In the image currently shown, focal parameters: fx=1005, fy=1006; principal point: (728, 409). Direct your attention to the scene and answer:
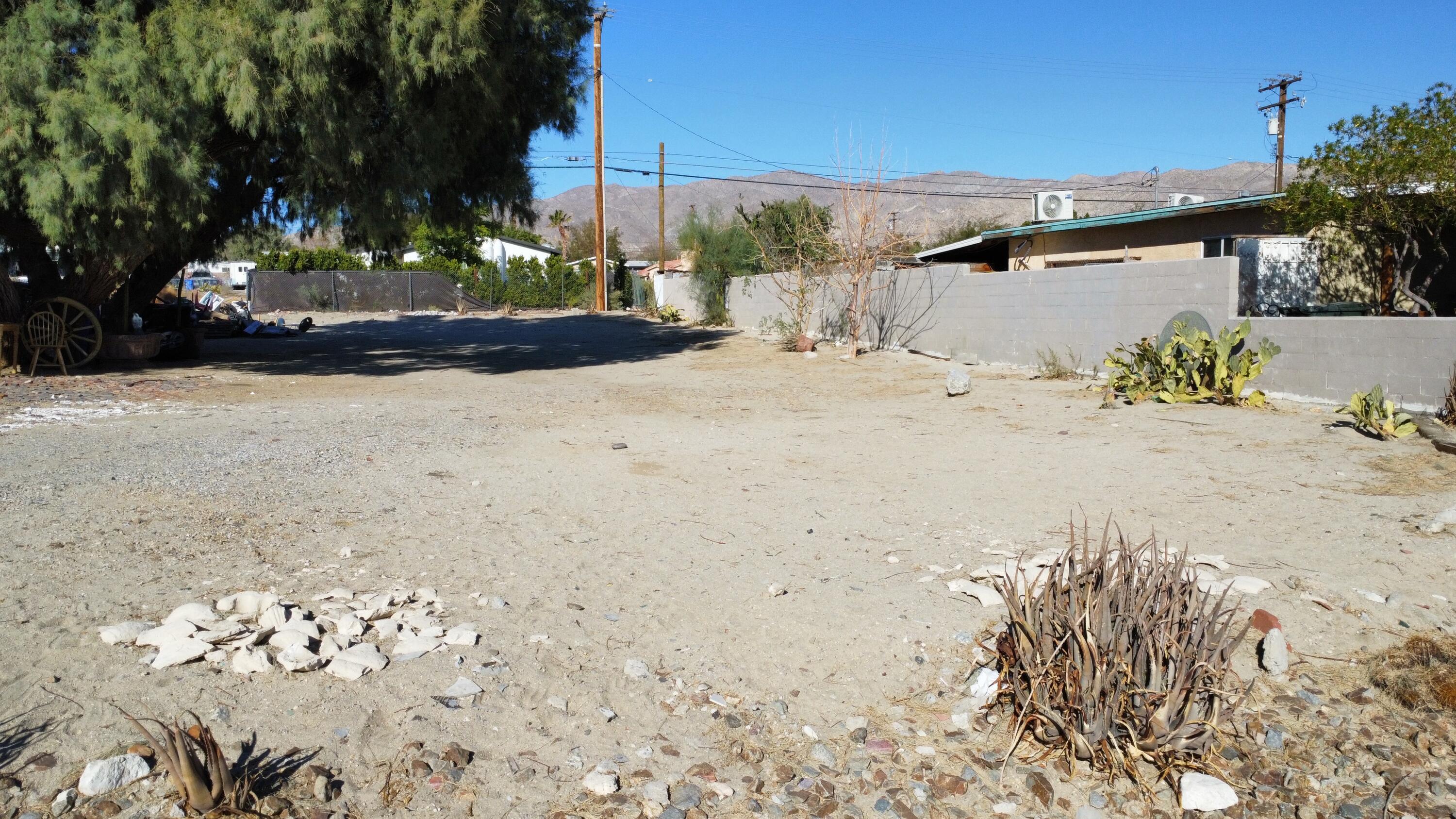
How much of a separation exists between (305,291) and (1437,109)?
39.0 meters

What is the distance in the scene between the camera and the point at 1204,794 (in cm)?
358

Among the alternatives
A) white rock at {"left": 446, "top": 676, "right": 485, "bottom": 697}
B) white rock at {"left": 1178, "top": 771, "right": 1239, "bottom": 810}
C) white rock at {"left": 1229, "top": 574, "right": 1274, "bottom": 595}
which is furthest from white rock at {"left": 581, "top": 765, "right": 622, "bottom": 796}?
white rock at {"left": 1229, "top": 574, "right": 1274, "bottom": 595}

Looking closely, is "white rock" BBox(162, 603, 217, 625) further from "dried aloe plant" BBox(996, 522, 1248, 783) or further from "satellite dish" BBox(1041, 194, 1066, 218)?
"satellite dish" BBox(1041, 194, 1066, 218)

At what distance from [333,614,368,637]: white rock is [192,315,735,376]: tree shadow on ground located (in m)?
13.4

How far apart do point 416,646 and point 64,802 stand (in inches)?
57.3

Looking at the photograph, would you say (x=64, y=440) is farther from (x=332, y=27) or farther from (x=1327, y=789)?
(x=1327, y=789)

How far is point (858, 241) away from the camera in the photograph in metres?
20.0

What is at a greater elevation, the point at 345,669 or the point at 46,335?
the point at 46,335

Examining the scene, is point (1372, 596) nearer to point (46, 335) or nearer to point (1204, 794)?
point (1204, 794)

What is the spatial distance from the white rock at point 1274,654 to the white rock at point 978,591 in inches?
46.8

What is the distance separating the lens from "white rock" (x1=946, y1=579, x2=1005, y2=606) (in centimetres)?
516

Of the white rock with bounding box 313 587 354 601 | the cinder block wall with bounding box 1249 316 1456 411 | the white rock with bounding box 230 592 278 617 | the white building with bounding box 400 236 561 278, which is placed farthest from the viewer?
the white building with bounding box 400 236 561 278

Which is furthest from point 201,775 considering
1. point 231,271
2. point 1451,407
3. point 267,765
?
point 231,271

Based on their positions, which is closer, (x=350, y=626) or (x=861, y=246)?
(x=350, y=626)
